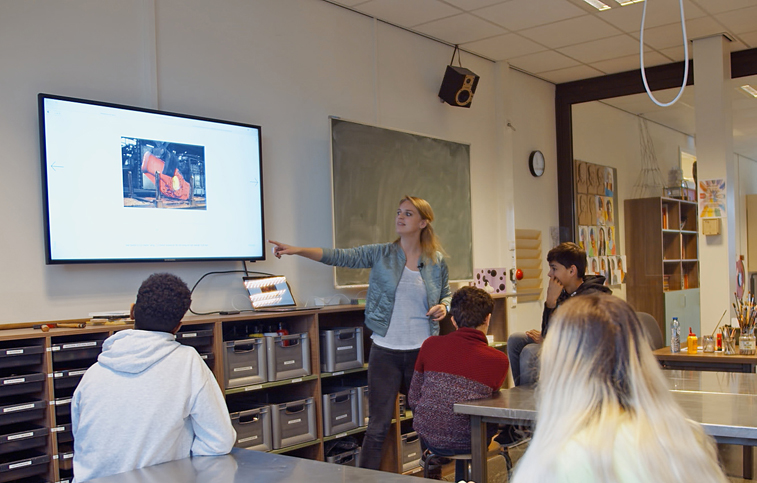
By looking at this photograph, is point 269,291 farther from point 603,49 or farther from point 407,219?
point 603,49

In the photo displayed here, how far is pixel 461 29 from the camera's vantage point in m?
5.03

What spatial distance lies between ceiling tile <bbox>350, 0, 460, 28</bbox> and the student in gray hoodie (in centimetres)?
307

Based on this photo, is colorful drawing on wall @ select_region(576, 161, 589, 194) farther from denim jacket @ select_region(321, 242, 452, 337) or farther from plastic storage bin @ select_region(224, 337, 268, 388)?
plastic storage bin @ select_region(224, 337, 268, 388)

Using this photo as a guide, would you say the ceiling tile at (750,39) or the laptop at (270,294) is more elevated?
the ceiling tile at (750,39)

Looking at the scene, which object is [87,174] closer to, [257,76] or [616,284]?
[257,76]

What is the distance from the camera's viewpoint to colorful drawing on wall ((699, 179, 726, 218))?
18.0 feet

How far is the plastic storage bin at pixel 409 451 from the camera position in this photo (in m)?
4.17

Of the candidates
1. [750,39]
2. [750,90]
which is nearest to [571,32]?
[750,39]

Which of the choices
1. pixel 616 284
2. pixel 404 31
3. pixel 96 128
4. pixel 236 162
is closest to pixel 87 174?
pixel 96 128

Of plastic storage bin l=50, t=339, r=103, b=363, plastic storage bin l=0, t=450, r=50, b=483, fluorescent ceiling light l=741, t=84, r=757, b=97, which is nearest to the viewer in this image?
plastic storage bin l=0, t=450, r=50, b=483

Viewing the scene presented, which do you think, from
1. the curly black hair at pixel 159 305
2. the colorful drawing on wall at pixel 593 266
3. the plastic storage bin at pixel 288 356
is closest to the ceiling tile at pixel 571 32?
the colorful drawing on wall at pixel 593 266

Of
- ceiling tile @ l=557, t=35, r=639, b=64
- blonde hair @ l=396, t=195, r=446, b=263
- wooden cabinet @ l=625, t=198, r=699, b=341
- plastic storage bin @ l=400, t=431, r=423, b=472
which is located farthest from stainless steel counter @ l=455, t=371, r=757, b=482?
ceiling tile @ l=557, t=35, r=639, b=64

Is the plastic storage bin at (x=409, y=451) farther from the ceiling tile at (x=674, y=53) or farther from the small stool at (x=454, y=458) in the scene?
the ceiling tile at (x=674, y=53)

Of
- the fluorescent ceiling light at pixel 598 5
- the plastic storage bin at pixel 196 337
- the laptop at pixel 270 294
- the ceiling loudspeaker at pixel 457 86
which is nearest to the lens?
the plastic storage bin at pixel 196 337
